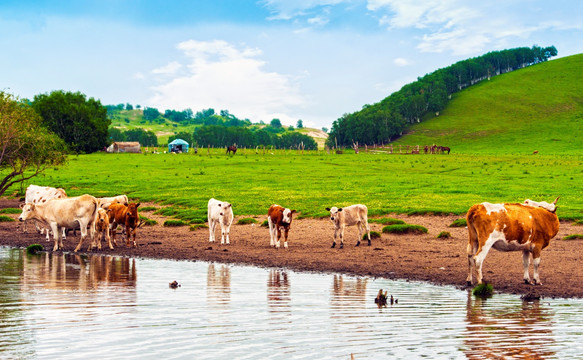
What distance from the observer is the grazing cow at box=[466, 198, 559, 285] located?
53.1 ft

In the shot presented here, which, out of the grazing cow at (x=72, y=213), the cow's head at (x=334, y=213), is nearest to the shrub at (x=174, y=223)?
the grazing cow at (x=72, y=213)

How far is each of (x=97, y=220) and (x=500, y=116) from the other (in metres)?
179

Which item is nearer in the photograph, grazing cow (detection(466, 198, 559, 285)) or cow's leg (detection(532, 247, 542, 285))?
grazing cow (detection(466, 198, 559, 285))

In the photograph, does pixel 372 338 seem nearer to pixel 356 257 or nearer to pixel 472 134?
pixel 356 257

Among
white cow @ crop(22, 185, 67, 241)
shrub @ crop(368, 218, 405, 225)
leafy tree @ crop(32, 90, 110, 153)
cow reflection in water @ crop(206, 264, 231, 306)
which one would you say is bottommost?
cow reflection in water @ crop(206, 264, 231, 306)

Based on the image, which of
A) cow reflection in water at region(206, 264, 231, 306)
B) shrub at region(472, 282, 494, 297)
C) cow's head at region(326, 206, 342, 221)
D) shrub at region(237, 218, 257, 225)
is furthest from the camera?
shrub at region(237, 218, 257, 225)

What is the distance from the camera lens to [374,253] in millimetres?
22719

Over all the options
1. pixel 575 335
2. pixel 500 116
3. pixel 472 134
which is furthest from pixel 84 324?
pixel 500 116

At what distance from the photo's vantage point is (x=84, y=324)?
11594 millimetres

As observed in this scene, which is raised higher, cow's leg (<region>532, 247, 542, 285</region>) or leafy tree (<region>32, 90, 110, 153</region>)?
leafy tree (<region>32, 90, 110, 153</region>)

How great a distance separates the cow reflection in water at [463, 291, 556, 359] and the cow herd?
8.26 ft

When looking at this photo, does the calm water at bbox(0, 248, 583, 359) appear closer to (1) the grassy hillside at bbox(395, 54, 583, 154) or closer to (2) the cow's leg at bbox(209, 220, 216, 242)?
(2) the cow's leg at bbox(209, 220, 216, 242)

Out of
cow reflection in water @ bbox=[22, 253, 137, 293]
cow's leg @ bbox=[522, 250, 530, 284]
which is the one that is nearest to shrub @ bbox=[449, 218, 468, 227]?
cow's leg @ bbox=[522, 250, 530, 284]

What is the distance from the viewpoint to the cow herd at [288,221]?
16266mm
